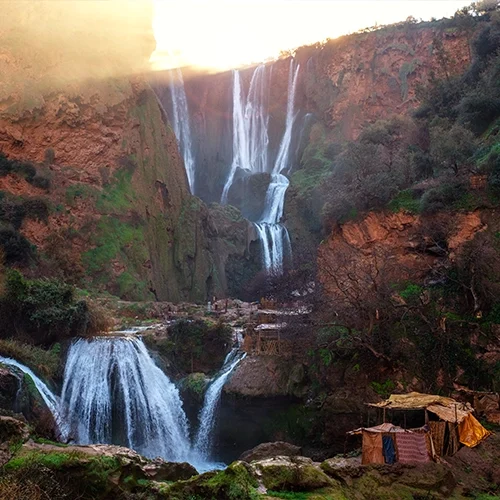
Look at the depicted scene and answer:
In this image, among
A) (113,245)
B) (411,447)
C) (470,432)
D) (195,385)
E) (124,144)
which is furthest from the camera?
(124,144)

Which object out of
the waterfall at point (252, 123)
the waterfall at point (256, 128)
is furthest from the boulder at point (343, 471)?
the waterfall at point (252, 123)

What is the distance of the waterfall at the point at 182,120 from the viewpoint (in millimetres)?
57812

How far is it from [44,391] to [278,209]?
3481cm

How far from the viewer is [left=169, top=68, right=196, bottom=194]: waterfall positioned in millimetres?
57812

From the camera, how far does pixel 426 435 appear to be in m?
14.4

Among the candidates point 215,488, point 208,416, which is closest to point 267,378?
point 208,416

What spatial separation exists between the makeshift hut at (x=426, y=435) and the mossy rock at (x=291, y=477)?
279 centimetres

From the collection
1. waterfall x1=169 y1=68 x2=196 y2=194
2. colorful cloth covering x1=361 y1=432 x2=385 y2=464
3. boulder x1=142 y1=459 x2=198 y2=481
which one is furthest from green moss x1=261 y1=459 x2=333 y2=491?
waterfall x1=169 y1=68 x2=196 y2=194

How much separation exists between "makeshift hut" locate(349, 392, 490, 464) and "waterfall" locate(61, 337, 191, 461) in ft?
28.3

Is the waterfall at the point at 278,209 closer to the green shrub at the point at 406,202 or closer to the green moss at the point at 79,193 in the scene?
the green moss at the point at 79,193

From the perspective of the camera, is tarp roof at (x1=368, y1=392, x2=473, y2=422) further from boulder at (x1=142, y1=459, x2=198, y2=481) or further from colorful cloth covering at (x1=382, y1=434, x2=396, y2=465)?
boulder at (x1=142, y1=459, x2=198, y2=481)

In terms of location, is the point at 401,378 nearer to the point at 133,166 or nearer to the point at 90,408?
the point at 90,408

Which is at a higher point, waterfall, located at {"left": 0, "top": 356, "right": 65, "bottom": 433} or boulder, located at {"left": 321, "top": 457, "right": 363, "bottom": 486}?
waterfall, located at {"left": 0, "top": 356, "right": 65, "bottom": 433}

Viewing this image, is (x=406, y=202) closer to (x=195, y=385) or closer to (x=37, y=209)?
(x=195, y=385)
